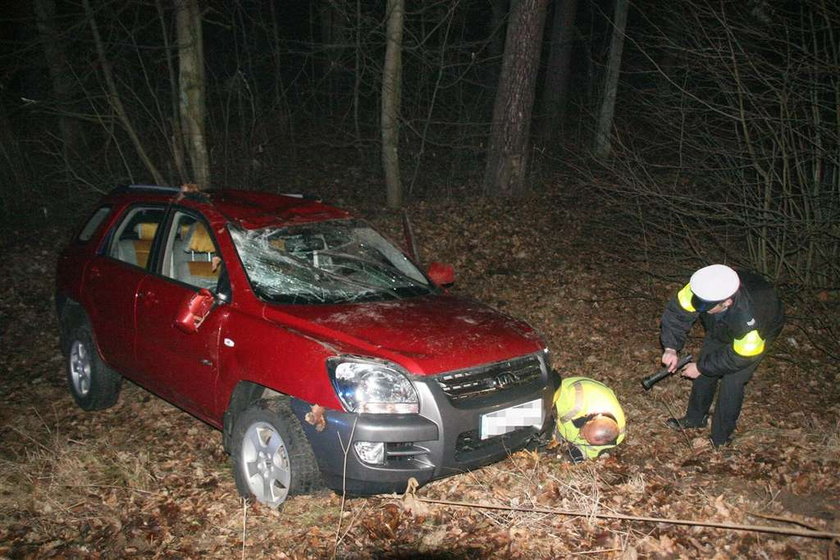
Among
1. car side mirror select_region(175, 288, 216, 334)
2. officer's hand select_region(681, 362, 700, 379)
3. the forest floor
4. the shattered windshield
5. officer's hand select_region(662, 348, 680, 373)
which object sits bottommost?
the forest floor

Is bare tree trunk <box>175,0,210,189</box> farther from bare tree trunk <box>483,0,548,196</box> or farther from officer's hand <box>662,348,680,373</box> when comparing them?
officer's hand <box>662,348,680,373</box>

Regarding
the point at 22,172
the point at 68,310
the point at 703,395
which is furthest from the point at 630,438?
the point at 22,172

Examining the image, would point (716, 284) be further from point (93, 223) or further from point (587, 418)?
point (93, 223)

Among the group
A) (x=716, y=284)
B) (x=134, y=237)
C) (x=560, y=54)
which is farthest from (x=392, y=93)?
(x=560, y=54)

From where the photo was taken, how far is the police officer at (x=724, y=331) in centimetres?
451

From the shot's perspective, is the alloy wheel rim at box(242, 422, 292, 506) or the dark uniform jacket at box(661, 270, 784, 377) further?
the dark uniform jacket at box(661, 270, 784, 377)

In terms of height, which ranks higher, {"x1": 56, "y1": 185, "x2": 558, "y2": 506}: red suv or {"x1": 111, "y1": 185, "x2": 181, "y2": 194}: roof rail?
{"x1": 111, "y1": 185, "x2": 181, "y2": 194}: roof rail

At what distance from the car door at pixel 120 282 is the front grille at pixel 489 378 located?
2833 millimetres

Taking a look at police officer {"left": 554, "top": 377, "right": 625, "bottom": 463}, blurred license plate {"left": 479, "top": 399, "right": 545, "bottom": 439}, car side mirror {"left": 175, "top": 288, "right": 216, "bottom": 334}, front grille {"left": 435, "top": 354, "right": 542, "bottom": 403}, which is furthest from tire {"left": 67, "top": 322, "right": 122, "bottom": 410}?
police officer {"left": 554, "top": 377, "right": 625, "bottom": 463}

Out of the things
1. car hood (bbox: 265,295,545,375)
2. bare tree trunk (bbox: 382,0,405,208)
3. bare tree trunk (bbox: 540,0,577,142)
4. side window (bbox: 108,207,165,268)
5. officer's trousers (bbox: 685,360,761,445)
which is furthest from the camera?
bare tree trunk (bbox: 540,0,577,142)

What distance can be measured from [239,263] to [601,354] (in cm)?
416

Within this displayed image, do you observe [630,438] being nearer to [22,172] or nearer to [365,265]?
[365,265]

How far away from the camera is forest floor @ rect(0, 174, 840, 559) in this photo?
371cm

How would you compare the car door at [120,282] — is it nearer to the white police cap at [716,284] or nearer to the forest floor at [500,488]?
the forest floor at [500,488]
